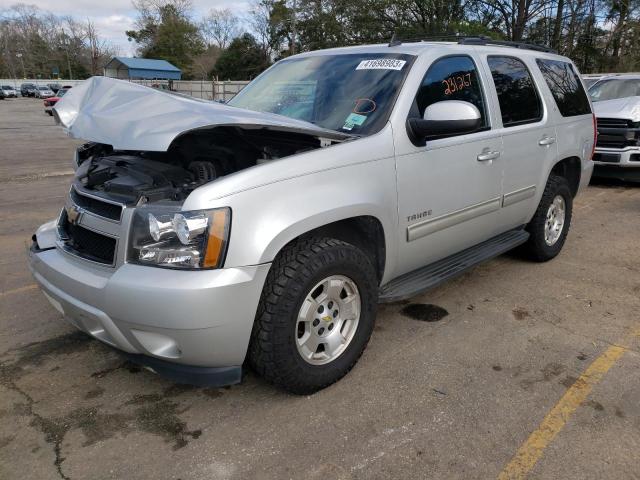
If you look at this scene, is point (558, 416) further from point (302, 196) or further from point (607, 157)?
point (607, 157)

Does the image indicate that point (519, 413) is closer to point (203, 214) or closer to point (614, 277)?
point (203, 214)

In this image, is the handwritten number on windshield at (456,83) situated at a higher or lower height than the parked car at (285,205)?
higher

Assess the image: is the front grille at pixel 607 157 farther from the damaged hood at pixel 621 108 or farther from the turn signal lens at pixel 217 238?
the turn signal lens at pixel 217 238

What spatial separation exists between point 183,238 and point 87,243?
2.34ft

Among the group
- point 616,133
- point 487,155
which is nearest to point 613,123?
point 616,133

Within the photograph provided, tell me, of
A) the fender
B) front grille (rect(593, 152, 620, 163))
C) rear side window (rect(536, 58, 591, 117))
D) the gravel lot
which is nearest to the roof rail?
rear side window (rect(536, 58, 591, 117))

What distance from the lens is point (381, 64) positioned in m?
3.61

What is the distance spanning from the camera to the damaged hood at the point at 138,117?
2.62 metres

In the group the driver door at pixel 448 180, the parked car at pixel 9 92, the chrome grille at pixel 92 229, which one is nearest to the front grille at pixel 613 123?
the driver door at pixel 448 180

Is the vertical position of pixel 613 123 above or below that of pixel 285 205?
below

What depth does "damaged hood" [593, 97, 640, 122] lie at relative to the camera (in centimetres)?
882

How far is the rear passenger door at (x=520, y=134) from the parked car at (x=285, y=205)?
0.02 metres

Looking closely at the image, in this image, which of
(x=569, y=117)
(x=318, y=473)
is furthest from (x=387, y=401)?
(x=569, y=117)

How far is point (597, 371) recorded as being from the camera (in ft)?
10.7
